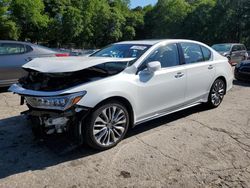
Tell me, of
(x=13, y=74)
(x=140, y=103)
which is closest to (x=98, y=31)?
(x=13, y=74)

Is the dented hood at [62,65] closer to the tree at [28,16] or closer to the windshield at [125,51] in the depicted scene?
the windshield at [125,51]

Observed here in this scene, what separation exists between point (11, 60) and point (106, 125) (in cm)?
472

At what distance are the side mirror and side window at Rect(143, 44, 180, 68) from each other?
17 centimetres

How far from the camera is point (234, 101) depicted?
6.71m

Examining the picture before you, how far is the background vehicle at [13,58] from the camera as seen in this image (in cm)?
732

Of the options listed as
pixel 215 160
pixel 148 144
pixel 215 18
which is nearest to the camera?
pixel 215 160

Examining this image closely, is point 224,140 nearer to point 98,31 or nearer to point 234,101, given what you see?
point 234,101

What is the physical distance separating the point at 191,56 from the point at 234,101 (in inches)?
87.2

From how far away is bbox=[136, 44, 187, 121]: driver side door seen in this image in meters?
4.22

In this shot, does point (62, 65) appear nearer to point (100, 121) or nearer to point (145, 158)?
point (100, 121)

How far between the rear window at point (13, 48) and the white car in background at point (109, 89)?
3.54 metres

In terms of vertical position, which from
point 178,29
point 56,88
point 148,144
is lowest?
point 148,144

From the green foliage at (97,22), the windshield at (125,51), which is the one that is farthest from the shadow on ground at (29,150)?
the green foliage at (97,22)

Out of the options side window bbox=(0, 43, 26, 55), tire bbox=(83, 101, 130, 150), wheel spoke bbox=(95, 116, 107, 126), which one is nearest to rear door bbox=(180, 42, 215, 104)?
tire bbox=(83, 101, 130, 150)
